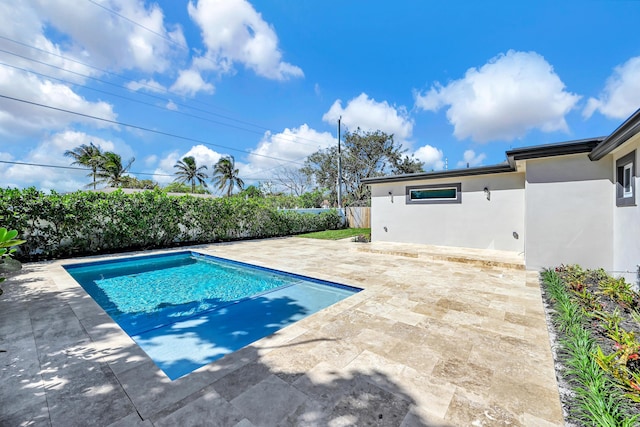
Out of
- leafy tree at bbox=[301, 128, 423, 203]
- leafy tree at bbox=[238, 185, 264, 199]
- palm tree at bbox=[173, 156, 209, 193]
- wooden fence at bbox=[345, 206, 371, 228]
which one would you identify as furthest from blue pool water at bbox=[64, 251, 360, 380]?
palm tree at bbox=[173, 156, 209, 193]

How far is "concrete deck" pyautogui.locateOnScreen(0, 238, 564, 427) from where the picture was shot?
6.23 ft

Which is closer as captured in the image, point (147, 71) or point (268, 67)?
point (147, 71)

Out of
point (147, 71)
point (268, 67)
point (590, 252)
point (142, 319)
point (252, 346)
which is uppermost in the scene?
point (268, 67)

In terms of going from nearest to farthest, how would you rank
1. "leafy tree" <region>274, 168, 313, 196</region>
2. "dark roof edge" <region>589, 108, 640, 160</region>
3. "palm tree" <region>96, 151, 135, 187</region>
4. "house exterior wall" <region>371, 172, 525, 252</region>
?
1. "dark roof edge" <region>589, 108, 640, 160</region>
2. "house exterior wall" <region>371, 172, 525, 252</region>
3. "palm tree" <region>96, 151, 135, 187</region>
4. "leafy tree" <region>274, 168, 313, 196</region>

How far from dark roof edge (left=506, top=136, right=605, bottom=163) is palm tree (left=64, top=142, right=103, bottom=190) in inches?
1356

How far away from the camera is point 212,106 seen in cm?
1802

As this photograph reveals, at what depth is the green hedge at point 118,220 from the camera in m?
7.85

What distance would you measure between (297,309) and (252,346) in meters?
1.81

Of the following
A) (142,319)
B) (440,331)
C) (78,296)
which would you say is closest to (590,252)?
(440,331)

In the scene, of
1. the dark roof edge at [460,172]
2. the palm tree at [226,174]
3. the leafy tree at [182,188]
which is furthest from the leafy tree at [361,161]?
the leafy tree at [182,188]

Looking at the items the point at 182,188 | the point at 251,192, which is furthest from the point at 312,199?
the point at 182,188

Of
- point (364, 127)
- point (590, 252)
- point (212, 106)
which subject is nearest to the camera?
point (590, 252)

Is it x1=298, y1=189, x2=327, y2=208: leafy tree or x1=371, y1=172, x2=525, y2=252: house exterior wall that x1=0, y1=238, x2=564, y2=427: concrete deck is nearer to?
x1=371, y1=172, x2=525, y2=252: house exterior wall

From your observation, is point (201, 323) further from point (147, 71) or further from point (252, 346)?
point (147, 71)
